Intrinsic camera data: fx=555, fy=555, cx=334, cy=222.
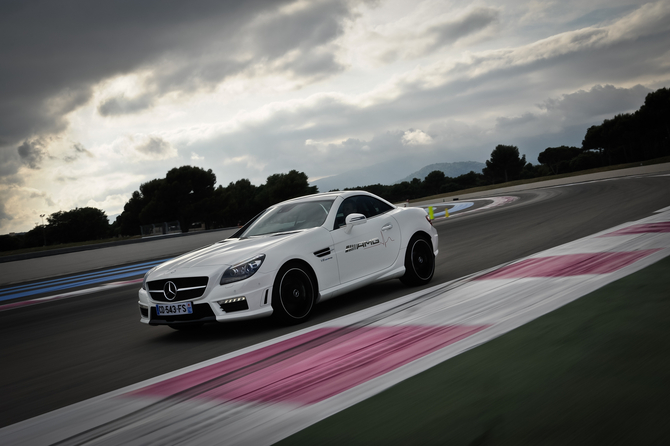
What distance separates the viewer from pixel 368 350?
429 centimetres

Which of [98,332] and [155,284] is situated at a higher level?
[155,284]

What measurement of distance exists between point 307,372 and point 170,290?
7.01 ft

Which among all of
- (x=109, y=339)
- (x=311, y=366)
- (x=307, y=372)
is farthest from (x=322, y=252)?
(x=109, y=339)

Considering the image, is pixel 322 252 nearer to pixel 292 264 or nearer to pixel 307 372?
pixel 292 264

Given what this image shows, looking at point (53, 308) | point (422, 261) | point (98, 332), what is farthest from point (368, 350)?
point (53, 308)

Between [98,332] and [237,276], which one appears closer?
[237,276]

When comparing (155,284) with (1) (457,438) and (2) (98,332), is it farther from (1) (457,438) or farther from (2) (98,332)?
(1) (457,438)

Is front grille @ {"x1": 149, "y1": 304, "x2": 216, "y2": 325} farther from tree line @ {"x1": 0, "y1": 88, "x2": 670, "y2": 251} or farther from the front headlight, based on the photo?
tree line @ {"x1": 0, "y1": 88, "x2": 670, "y2": 251}

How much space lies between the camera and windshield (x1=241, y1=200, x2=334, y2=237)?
20.8 ft

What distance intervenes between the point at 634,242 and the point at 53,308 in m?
9.72

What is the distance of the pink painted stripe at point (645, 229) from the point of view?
30.1 ft

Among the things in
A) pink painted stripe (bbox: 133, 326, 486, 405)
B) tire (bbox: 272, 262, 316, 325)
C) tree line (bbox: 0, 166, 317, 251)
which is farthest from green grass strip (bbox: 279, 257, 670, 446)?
tree line (bbox: 0, 166, 317, 251)

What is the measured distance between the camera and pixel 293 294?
220 inches

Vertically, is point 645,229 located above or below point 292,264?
below
